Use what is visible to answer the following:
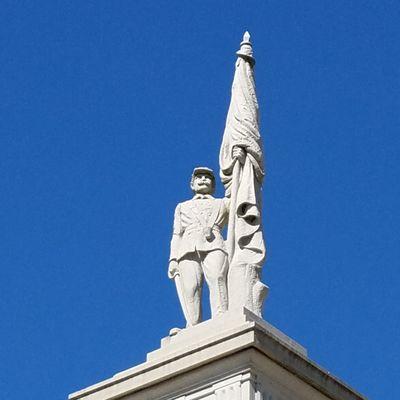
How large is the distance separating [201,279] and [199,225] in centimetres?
81

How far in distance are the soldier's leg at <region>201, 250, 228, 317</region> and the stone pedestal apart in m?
0.51

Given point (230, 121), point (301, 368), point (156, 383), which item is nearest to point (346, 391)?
point (301, 368)

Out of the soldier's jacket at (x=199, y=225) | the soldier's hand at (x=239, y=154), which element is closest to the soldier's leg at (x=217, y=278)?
the soldier's jacket at (x=199, y=225)

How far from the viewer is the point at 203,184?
897 inches

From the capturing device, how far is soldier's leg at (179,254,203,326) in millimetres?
21797

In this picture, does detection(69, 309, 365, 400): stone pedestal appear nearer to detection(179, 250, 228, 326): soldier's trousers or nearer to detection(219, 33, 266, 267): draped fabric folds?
detection(179, 250, 228, 326): soldier's trousers

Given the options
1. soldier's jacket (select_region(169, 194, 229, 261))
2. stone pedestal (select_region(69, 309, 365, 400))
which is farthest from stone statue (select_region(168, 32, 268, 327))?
stone pedestal (select_region(69, 309, 365, 400))

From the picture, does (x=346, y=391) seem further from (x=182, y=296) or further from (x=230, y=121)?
(x=230, y=121)

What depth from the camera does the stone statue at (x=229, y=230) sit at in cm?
2158

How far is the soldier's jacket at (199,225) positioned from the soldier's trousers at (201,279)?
0.40 feet

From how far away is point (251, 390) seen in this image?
782 inches

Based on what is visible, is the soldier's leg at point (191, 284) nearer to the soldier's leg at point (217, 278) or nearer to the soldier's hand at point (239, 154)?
the soldier's leg at point (217, 278)

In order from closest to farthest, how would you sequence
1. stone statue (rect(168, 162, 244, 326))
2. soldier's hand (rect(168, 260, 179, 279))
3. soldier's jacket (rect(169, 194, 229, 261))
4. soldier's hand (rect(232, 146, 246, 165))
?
stone statue (rect(168, 162, 244, 326)), soldier's jacket (rect(169, 194, 229, 261)), soldier's hand (rect(168, 260, 179, 279)), soldier's hand (rect(232, 146, 246, 165))

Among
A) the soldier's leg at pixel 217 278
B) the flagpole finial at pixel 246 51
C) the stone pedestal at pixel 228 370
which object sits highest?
the flagpole finial at pixel 246 51
